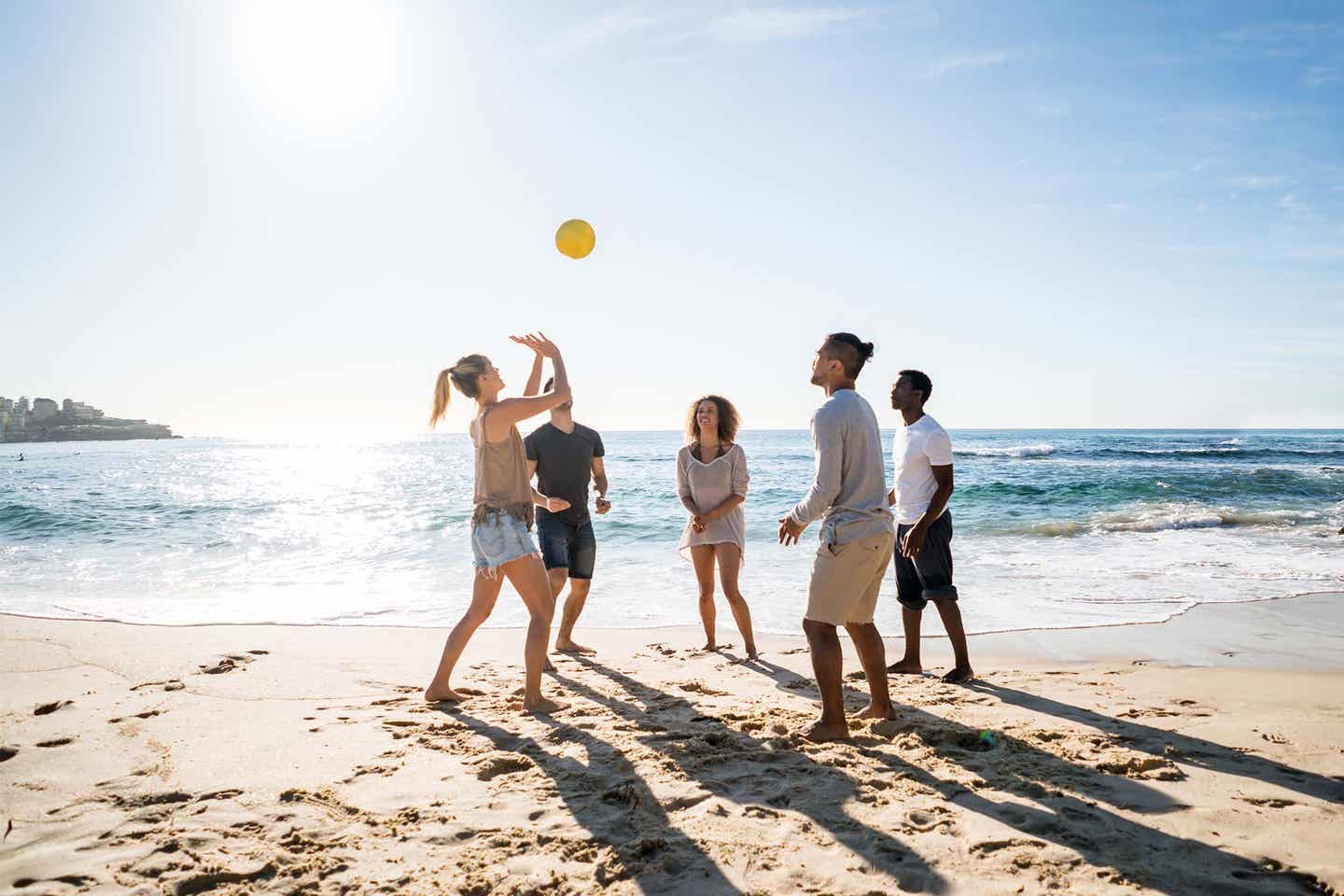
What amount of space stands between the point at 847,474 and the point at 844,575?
1.66ft

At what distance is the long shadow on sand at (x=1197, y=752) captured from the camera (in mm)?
3297

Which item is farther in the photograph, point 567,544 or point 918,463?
point 567,544

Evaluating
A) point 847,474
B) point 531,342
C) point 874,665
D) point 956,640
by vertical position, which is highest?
point 531,342

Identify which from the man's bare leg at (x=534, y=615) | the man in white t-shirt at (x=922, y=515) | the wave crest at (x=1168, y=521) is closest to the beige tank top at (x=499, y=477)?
the man's bare leg at (x=534, y=615)

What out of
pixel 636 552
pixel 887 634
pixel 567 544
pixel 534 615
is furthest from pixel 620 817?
pixel 636 552

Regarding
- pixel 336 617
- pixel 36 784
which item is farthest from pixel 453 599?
pixel 36 784

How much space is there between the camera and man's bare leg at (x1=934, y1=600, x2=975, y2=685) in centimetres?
520

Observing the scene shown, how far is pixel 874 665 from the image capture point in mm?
4156

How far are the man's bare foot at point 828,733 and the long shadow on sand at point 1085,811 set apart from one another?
5.5 inches

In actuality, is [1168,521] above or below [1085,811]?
below

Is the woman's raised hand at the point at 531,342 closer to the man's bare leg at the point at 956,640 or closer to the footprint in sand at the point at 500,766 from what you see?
the footprint in sand at the point at 500,766

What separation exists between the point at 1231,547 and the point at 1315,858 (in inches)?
443

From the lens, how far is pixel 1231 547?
11.9m

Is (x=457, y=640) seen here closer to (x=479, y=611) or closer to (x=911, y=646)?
(x=479, y=611)
